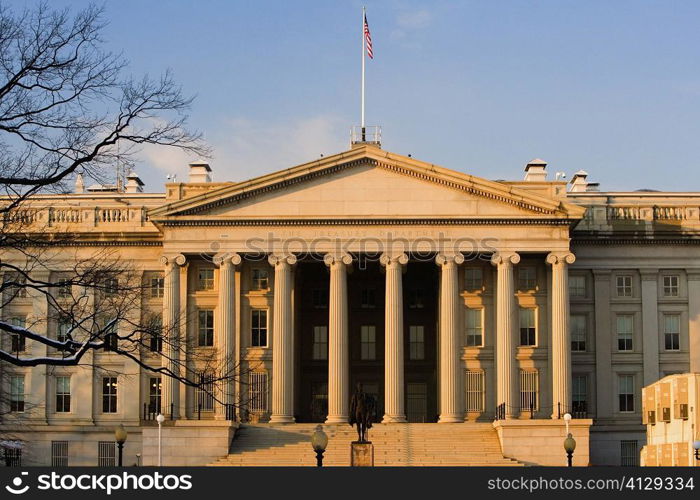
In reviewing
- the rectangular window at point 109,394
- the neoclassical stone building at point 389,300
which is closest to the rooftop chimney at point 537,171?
the neoclassical stone building at point 389,300

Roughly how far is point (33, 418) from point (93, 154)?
46397 mm

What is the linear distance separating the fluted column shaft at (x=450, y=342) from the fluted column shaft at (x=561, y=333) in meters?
5.03

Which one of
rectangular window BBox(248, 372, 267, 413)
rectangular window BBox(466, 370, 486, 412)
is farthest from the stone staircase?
rectangular window BBox(466, 370, 486, 412)

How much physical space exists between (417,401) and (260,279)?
454 inches

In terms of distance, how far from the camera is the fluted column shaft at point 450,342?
75.6 metres

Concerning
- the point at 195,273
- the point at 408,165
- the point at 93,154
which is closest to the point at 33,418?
the point at 195,273

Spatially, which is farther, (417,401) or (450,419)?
(417,401)

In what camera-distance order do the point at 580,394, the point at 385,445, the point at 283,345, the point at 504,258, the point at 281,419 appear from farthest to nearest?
the point at 580,394, the point at 504,258, the point at 283,345, the point at 281,419, the point at 385,445

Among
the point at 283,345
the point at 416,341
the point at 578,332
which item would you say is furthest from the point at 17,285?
the point at 578,332

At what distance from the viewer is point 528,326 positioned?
3127 inches

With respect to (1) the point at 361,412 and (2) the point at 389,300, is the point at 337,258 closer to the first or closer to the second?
(2) the point at 389,300

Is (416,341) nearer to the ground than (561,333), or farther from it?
nearer to the ground

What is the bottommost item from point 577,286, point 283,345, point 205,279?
point 283,345
